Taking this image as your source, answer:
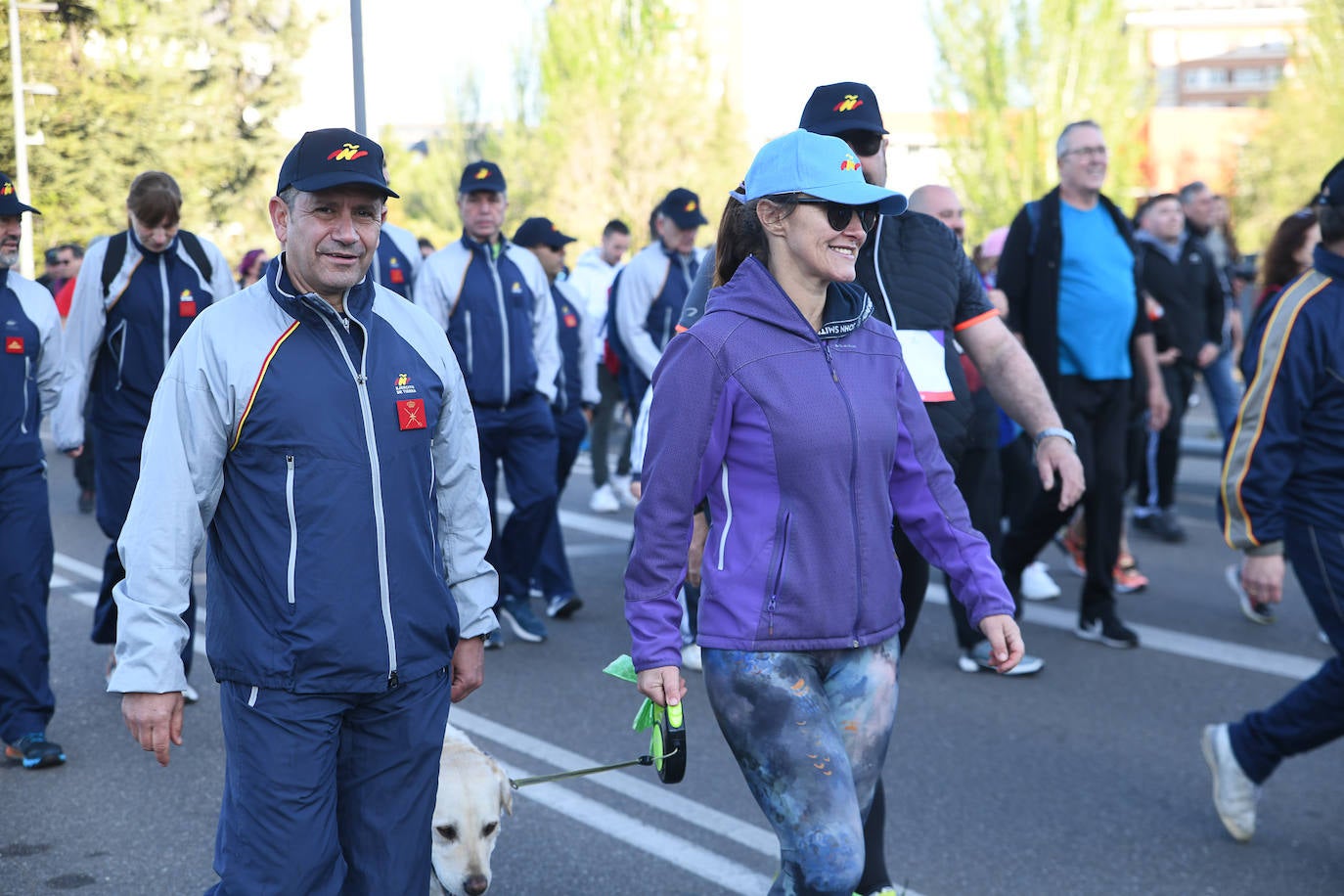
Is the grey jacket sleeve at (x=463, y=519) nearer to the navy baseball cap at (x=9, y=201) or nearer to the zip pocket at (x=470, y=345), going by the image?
the navy baseball cap at (x=9, y=201)

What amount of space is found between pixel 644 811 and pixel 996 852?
3.80 feet

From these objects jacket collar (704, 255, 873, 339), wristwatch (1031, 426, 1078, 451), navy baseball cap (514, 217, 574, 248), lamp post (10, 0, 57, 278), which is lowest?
wristwatch (1031, 426, 1078, 451)

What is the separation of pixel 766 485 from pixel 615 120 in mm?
37163

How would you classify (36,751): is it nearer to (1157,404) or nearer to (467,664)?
(467,664)

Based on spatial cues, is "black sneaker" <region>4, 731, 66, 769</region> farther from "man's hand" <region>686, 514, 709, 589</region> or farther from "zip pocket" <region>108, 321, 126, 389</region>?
"man's hand" <region>686, 514, 709, 589</region>

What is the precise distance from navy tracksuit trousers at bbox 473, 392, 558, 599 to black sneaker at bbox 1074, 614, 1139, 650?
2.74 meters

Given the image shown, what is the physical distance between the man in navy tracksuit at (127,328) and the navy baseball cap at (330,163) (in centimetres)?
357

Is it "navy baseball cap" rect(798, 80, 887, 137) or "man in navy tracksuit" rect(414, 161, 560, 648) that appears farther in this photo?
"man in navy tracksuit" rect(414, 161, 560, 648)

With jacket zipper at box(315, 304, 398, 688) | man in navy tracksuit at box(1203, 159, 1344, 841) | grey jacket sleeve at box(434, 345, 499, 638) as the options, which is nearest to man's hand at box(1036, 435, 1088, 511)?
man in navy tracksuit at box(1203, 159, 1344, 841)

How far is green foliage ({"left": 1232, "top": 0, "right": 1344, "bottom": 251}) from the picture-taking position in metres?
35.2

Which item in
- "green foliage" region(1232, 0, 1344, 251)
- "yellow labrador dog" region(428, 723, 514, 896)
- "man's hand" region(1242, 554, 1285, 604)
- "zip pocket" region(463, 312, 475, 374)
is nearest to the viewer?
"yellow labrador dog" region(428, 723, 514, 896)

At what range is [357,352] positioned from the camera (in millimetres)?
3092

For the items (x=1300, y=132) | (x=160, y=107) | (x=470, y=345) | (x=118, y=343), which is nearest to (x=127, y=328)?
(x=118, y=343)

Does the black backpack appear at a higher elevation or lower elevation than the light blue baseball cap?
lower
